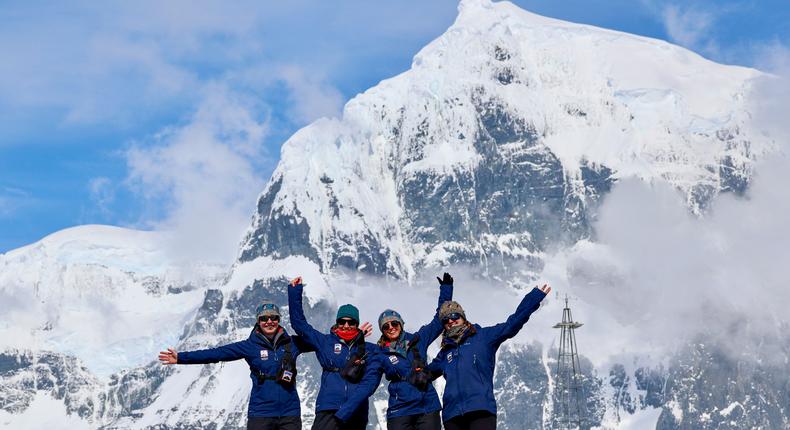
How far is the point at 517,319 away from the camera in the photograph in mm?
31484

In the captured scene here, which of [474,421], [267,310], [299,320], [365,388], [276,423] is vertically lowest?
[474,421]

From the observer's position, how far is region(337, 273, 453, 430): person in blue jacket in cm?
3219

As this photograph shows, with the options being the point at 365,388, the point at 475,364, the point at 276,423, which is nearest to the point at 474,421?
the point at 475,364

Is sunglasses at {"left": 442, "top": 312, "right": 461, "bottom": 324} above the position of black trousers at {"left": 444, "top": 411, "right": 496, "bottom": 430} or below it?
above

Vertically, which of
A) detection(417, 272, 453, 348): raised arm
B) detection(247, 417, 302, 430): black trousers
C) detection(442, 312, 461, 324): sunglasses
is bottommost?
detection(247, 417, 302, 430): black trousers

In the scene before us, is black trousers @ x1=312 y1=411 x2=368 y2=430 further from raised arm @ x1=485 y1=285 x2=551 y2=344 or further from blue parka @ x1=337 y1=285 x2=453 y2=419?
raised arm @ x1=485 y1=285 x2=551 y2=344

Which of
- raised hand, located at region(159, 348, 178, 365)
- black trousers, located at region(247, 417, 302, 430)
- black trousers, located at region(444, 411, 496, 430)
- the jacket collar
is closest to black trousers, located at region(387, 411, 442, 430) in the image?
black trousers, located at region(444, 411, 496, 430)

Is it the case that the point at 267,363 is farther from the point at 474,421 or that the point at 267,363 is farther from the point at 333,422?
the point at 474,421

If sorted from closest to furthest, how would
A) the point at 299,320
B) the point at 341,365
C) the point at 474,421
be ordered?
the point at 474,421 < the point at 341,365 < the point at 299,320

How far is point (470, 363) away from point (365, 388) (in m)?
2.56

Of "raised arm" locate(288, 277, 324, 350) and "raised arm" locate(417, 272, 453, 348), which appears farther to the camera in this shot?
"raised arm" locate(288, 277, 324, 350)

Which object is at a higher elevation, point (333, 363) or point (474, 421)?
point (333, 363)

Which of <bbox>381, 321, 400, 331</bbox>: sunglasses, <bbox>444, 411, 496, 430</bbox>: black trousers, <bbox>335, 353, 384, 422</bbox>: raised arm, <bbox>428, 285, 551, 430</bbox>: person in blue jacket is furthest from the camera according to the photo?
<bbox>381, 321, 400, 331</bbox>: sunglasses

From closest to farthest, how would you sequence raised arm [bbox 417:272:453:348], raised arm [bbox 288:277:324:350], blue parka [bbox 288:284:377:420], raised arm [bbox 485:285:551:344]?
1. raised arm [bbox 485:285:551:344]
2. blue parka [bbox 288:284:377:420]
3. raised arm [bbox 417:272:453:348]
4. raised arm [bbox 288:277:324:350]
